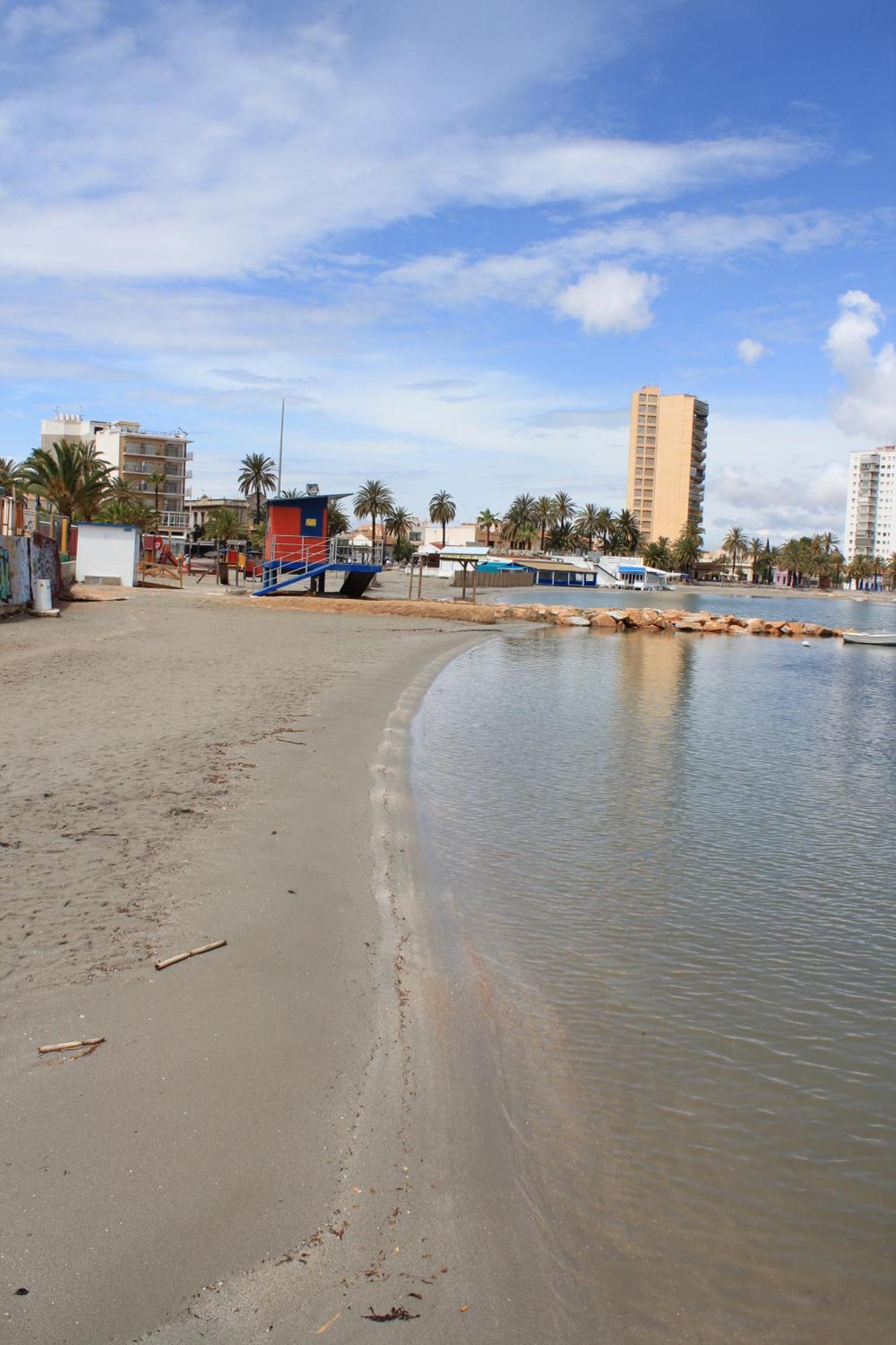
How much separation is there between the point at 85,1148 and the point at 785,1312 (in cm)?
286

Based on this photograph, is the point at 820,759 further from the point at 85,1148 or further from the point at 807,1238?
the point at 85,1148

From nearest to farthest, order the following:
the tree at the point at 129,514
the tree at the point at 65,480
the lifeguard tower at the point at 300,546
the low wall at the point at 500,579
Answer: the lifeguard tower at the point at 300,546, the tree at the point at 65,480, the tree at the point at 129,514, the low wall at the point at 500,579

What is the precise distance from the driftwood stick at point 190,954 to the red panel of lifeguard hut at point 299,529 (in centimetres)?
3907

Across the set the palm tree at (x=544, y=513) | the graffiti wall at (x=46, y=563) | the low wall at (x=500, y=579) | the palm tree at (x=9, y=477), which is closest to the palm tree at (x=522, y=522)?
the palm tree at (x=544, y=513)

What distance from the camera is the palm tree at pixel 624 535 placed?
170750 millimetres

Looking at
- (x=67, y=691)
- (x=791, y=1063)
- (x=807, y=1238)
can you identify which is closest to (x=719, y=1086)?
(x=791, y=1063)

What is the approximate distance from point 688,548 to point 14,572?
160852 mm

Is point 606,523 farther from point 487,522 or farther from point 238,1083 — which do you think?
point 238,1083

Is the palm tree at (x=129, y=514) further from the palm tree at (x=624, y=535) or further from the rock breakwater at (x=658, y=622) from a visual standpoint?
the palm tree at (x=624, y=535)

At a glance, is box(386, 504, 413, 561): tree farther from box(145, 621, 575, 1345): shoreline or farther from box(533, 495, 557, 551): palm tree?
box(145, 621, 575, 1345): shoreline

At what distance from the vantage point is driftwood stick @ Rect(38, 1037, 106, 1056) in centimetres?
476

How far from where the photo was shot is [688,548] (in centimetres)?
17738

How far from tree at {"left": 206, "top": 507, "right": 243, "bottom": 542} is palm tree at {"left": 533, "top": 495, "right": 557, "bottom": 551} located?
58203mm

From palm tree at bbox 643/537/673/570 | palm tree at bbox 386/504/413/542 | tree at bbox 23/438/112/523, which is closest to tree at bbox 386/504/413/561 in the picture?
palm tree at bbox 386/504/413/542
